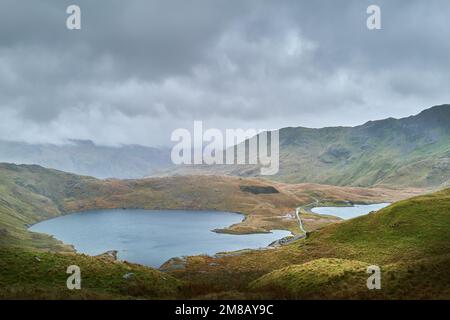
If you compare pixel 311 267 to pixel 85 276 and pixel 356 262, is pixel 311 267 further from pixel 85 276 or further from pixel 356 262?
pixel 85 276

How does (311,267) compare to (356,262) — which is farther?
(356,262)

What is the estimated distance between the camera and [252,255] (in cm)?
10831

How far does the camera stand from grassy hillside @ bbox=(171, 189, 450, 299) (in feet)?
119

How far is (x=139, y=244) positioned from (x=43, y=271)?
144 meters

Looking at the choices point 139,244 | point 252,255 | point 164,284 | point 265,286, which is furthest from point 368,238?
point 139,244

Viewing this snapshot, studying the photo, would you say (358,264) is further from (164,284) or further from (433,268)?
(164,284)

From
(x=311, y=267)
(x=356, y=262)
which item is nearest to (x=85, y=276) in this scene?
(x=311, y=267)

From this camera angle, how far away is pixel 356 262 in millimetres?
49344

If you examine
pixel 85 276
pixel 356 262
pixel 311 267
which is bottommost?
pixel 85 276

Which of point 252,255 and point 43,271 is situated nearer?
point 43,271

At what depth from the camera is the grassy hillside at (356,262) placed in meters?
36.2

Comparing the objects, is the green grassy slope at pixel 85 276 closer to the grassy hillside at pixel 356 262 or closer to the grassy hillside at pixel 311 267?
the grassy hillside at pixel 311 267

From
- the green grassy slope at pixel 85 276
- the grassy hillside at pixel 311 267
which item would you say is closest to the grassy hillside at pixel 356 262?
the grassy hillside at pixel 311 267
